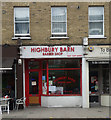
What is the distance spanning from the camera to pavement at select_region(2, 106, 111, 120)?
1073 cm

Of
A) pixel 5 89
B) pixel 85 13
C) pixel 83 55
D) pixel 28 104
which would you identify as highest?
pixel 85 13

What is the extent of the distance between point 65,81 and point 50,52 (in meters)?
2.00

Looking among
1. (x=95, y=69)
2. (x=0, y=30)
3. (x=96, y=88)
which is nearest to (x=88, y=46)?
(x=95, y=69)

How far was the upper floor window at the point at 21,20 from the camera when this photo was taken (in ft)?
43.8

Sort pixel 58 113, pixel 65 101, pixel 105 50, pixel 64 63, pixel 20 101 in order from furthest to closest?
pixel 64 63 < pixel 65 101 < pixel 105 50 < pixel 20 101 < pixel 58 113

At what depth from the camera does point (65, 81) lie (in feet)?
44.0

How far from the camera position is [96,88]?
45.1ft

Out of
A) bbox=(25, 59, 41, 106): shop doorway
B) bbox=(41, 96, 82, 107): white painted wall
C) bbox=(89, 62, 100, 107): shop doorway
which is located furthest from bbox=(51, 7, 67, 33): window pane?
bbox=(41, 96, 82, 107): white painted wall

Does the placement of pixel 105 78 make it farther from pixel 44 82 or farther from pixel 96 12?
pixel 96 12

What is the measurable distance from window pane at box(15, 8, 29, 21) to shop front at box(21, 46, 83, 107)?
1.82 meters

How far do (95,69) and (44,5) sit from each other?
494 centimetres

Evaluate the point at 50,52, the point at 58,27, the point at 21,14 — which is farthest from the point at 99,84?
the point at 21,14

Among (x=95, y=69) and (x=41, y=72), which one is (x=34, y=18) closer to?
(x=41, y=72)

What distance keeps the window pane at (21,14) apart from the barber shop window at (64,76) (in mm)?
2985
